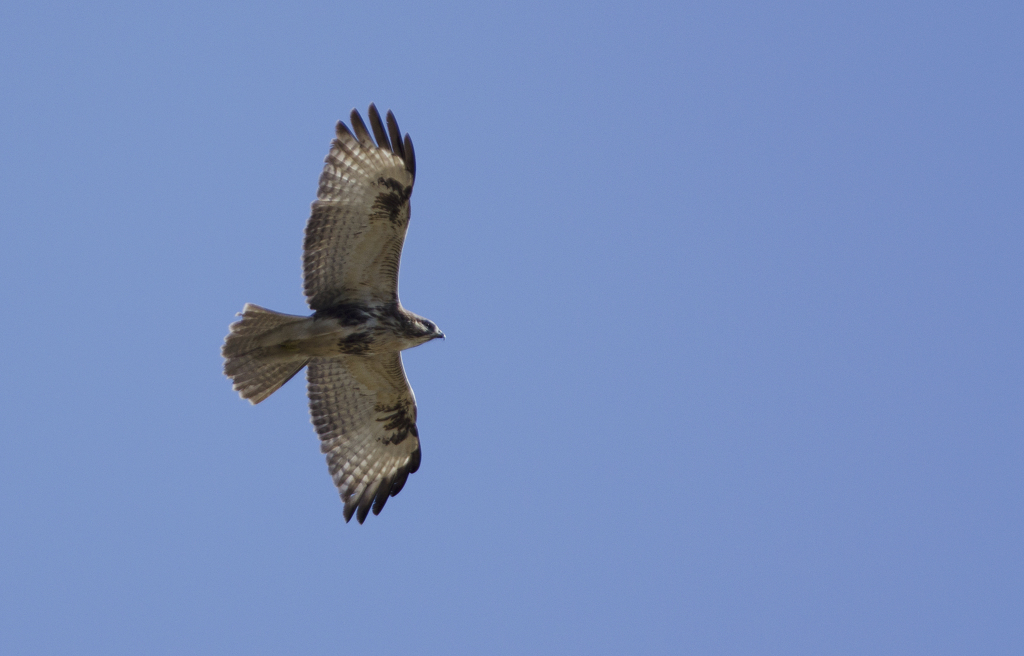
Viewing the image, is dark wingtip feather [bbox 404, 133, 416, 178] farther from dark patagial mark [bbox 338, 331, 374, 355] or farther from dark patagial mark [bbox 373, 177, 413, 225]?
dark patagial mark [bbox 338, 331, 374, 355]

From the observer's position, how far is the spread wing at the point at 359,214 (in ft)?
37.3

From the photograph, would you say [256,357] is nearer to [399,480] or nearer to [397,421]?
[397,421]

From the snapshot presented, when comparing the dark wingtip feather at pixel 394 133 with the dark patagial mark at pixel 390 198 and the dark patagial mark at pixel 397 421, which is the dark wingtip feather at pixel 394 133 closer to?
the dark patagial mark at pixel 390 198

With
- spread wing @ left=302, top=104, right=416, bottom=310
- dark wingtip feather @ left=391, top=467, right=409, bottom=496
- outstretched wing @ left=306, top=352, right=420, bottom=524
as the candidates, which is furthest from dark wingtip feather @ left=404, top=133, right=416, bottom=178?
dark wingtip feather @ left=391, top=467, right=409, bottom=496

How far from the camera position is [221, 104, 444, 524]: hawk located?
11.4 metres

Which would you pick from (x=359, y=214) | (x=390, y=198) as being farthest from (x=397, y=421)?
(x=390, y=198)

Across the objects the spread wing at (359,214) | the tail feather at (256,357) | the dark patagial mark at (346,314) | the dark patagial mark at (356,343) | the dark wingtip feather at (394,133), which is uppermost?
the dark wingtip feather at (394,133)

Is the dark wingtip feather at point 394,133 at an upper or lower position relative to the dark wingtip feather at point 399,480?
upper

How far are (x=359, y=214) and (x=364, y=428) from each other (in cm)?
237

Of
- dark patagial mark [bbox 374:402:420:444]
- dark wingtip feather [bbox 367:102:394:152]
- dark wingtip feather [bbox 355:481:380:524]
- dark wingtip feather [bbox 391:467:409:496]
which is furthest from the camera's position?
dark patagial mark [bbox 374:402:420:444]

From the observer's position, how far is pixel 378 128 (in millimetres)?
11281

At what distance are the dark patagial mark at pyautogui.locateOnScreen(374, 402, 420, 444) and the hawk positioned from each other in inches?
11.3

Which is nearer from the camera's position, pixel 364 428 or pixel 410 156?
pixel 410 156

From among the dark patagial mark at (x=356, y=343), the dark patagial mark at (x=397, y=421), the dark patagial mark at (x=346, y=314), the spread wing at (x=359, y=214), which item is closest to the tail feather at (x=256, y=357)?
the dark patagial mark at (x=346, y=314)
